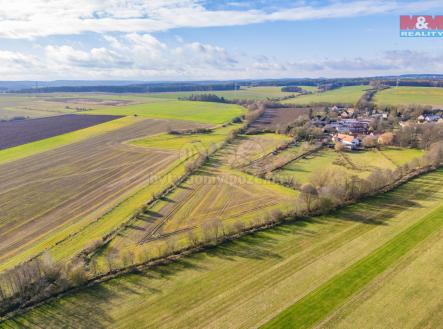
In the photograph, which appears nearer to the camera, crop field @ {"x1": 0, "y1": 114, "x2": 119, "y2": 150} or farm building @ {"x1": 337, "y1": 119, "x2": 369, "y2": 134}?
crop field @ {"x1": 0, "y1": 114, "x2": 119, "y2": 150}

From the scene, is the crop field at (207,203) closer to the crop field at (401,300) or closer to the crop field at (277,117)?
the crop field at (401,300)

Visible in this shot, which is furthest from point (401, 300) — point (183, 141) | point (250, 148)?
point (183, 141)

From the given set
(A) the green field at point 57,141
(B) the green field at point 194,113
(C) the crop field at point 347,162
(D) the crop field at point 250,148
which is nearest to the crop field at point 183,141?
(D) the crop field at point 250,148

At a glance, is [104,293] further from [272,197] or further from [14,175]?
[14,175]

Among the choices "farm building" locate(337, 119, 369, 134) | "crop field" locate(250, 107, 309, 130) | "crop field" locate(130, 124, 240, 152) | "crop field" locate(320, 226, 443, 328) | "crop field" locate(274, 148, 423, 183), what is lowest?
"crop field" locate(320, 226, 443, 328)

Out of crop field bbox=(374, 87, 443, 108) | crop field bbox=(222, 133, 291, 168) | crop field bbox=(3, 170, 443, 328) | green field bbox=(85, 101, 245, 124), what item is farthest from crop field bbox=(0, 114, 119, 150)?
crop field bbox=(374, 87, 443, 108)

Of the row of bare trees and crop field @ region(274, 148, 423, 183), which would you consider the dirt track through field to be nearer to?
the row of bare trees

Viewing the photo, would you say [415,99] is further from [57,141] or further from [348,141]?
[57,141]
